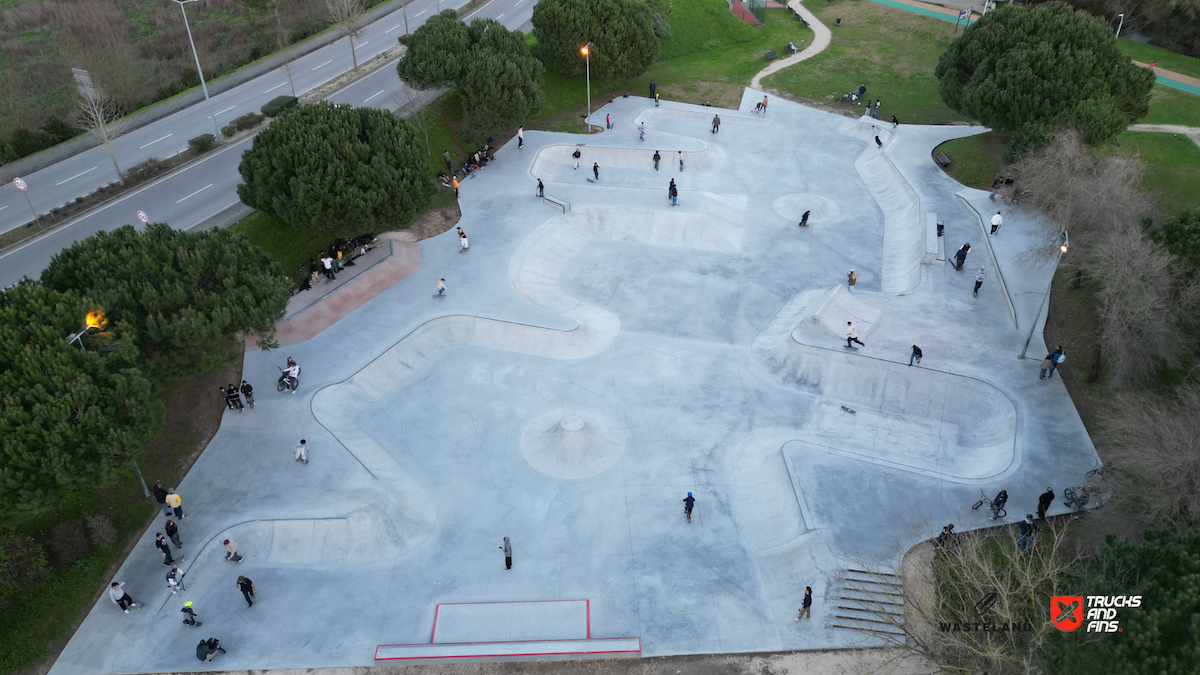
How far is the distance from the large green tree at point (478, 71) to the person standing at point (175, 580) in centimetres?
2994

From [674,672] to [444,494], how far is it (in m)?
9.89

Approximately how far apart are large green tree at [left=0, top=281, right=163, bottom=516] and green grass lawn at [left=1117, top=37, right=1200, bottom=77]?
6580cm

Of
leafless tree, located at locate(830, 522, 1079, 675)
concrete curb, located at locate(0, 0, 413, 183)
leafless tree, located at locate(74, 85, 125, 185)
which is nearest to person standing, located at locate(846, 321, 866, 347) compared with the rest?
leafless tree, located at locate(830, 522, 1079, 675)

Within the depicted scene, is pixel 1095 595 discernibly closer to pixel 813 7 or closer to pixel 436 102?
pixel 436 102

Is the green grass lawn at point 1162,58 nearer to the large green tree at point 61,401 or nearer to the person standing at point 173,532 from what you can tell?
the large green tree at point 61,401

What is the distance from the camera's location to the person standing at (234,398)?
26.5m

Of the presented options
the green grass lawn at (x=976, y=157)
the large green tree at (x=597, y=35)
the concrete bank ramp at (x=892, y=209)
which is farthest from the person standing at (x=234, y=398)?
the green grass lawn at (x=976, y=157)

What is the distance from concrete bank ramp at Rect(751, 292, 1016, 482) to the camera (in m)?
25.9

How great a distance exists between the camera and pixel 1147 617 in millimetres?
14523

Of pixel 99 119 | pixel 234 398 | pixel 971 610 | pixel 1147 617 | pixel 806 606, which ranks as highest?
pixel 99 119

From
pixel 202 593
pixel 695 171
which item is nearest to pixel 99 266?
pixel 202 593

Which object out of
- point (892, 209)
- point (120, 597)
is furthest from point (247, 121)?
point (892, 209)

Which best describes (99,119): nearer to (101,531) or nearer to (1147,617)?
(101,531)

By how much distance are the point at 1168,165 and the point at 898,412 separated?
25.9 metres
